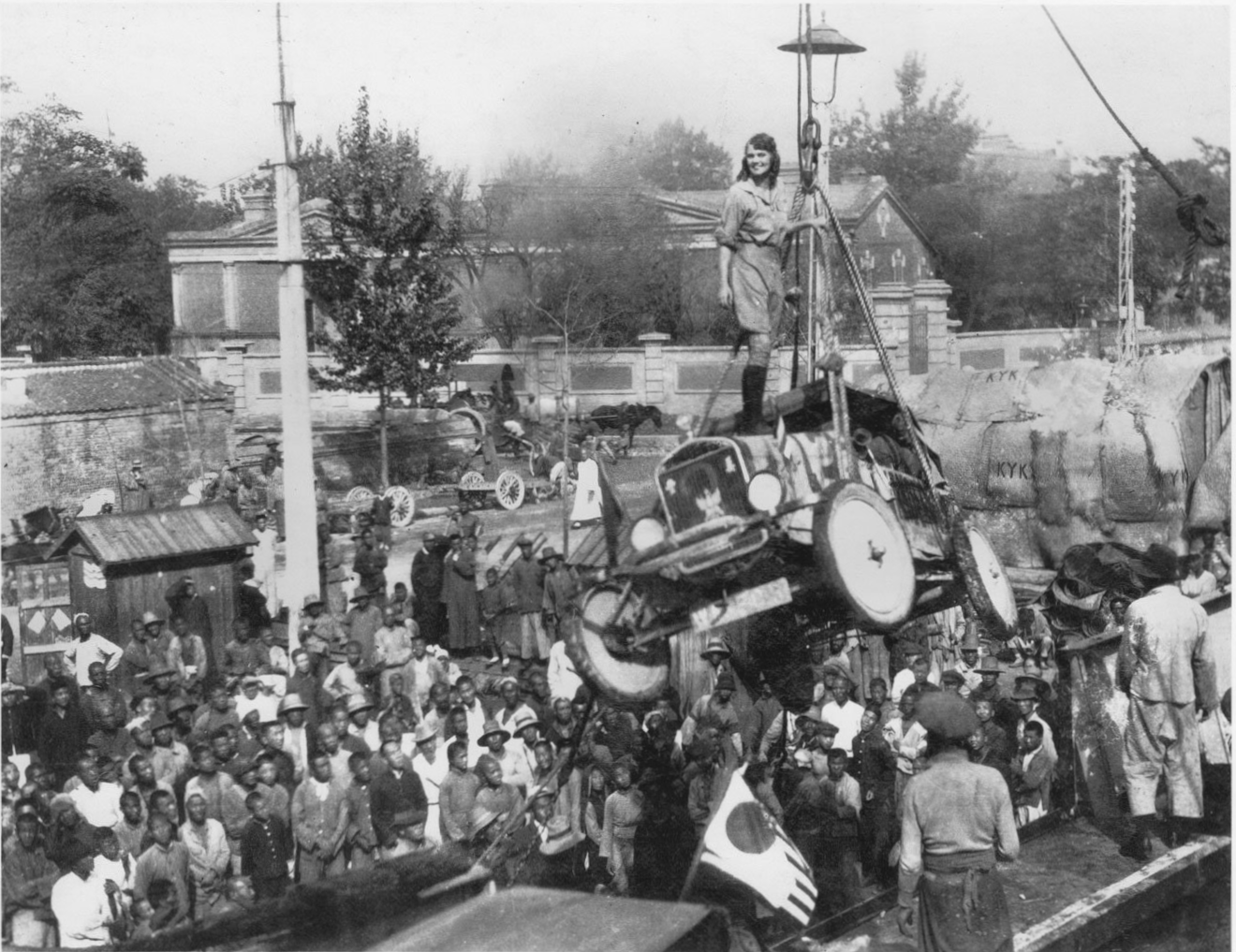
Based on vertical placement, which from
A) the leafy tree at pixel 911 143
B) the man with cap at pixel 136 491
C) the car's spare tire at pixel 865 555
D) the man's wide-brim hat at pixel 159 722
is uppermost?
the leafy tree at pixel 911 143

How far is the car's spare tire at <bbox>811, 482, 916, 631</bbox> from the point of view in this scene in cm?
634

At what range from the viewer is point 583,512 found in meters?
21.1

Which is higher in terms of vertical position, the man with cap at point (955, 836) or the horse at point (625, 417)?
the horse at point (625, 417)

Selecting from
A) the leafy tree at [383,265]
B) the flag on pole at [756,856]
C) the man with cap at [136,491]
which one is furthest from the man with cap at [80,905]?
the man with cap at [136,491]

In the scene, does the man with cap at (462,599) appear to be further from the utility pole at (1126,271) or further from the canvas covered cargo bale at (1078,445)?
the utility pole at (1126,271)

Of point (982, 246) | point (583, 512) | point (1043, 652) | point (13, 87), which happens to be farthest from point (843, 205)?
point (13, 87)

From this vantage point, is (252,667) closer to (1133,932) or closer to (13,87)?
(13,87)

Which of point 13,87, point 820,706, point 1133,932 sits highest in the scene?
point 13,87

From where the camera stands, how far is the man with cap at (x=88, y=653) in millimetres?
12648

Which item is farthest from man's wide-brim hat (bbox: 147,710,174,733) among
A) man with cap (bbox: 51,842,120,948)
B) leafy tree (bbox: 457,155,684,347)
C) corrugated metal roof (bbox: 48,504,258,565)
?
leafy tree (bbox: 457,155,684,347)

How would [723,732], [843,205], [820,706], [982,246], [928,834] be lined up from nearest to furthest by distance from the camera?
[928,834] → [723,732] → [820,706] → [843,205] → [982,246]

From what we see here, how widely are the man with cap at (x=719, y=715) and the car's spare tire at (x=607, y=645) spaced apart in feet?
8.71

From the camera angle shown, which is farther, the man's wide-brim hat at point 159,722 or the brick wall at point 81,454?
the brick wall at point 81,454

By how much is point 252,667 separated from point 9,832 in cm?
435
